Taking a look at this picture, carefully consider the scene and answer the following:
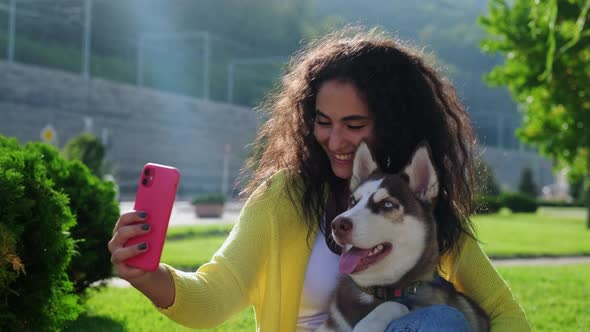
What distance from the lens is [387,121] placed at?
11.1ft

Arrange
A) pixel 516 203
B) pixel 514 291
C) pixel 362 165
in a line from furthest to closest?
pixel 516 203
pixel 514 291
pixel 362 165

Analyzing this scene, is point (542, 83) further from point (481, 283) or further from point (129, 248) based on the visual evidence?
point (129, 248)

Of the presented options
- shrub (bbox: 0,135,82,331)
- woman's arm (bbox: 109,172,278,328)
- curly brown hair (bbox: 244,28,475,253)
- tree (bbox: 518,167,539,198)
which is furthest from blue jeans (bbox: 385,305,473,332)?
tree (bbox: 518,167,539,198)

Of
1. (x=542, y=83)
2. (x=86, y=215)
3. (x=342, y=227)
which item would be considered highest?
(x=542, y=83)

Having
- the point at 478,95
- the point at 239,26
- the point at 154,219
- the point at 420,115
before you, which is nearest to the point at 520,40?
the point at 420,115

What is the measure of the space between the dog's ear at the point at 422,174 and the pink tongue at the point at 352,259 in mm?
327

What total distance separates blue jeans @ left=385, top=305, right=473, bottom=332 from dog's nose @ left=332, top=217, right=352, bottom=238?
375 mm

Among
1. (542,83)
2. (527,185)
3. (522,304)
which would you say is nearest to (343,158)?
(522,304)

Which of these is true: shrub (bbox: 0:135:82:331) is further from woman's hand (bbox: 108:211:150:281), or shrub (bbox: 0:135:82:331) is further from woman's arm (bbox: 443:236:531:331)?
woman's arm (bbox: 443:236:531:331)

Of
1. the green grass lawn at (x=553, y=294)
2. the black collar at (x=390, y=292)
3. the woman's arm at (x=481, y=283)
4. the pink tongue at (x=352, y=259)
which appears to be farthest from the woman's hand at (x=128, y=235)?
the green grass lawn at (x=553, y=294)

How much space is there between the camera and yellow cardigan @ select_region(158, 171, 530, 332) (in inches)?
124

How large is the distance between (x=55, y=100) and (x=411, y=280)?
3531 cm

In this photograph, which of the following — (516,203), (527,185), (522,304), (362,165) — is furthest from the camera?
(527,185)

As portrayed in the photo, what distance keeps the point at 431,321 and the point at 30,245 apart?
2.01 meters
